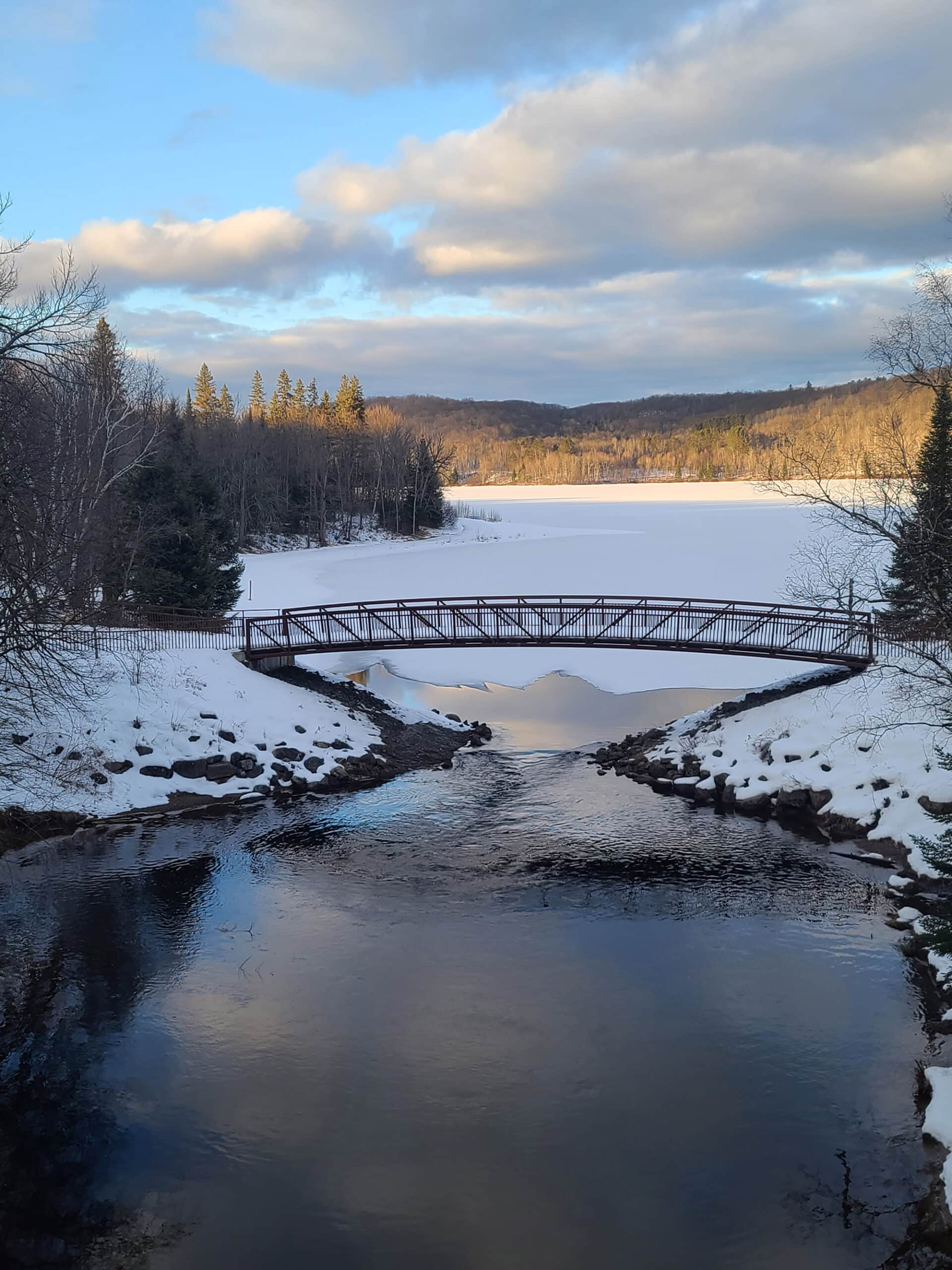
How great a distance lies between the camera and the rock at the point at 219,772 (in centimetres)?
2333

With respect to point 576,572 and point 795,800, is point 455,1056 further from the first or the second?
point 576,572

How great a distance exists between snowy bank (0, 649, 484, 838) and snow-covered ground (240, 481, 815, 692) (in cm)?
897

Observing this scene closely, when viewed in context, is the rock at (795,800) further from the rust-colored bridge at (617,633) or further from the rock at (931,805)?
the rust-colored bridge at (617,633)

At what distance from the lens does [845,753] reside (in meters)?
22.4

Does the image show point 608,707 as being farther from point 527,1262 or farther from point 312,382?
point 312,382

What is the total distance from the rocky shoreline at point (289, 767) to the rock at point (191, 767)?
0.02 metres

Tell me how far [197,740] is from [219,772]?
1.20 meters

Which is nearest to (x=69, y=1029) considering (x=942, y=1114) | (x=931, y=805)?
(x=942, y=1114)

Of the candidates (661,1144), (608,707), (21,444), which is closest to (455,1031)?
(661,1144)

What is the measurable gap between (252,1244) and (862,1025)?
873cm

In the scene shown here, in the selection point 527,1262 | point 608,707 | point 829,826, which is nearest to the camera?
point 527,1262

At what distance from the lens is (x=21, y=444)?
1469 cm

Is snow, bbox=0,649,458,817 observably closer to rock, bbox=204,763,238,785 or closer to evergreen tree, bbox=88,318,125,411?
rock, bbox=204,763,238,785

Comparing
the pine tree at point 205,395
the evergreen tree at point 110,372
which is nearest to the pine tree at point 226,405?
the pine tree at point 205,395
